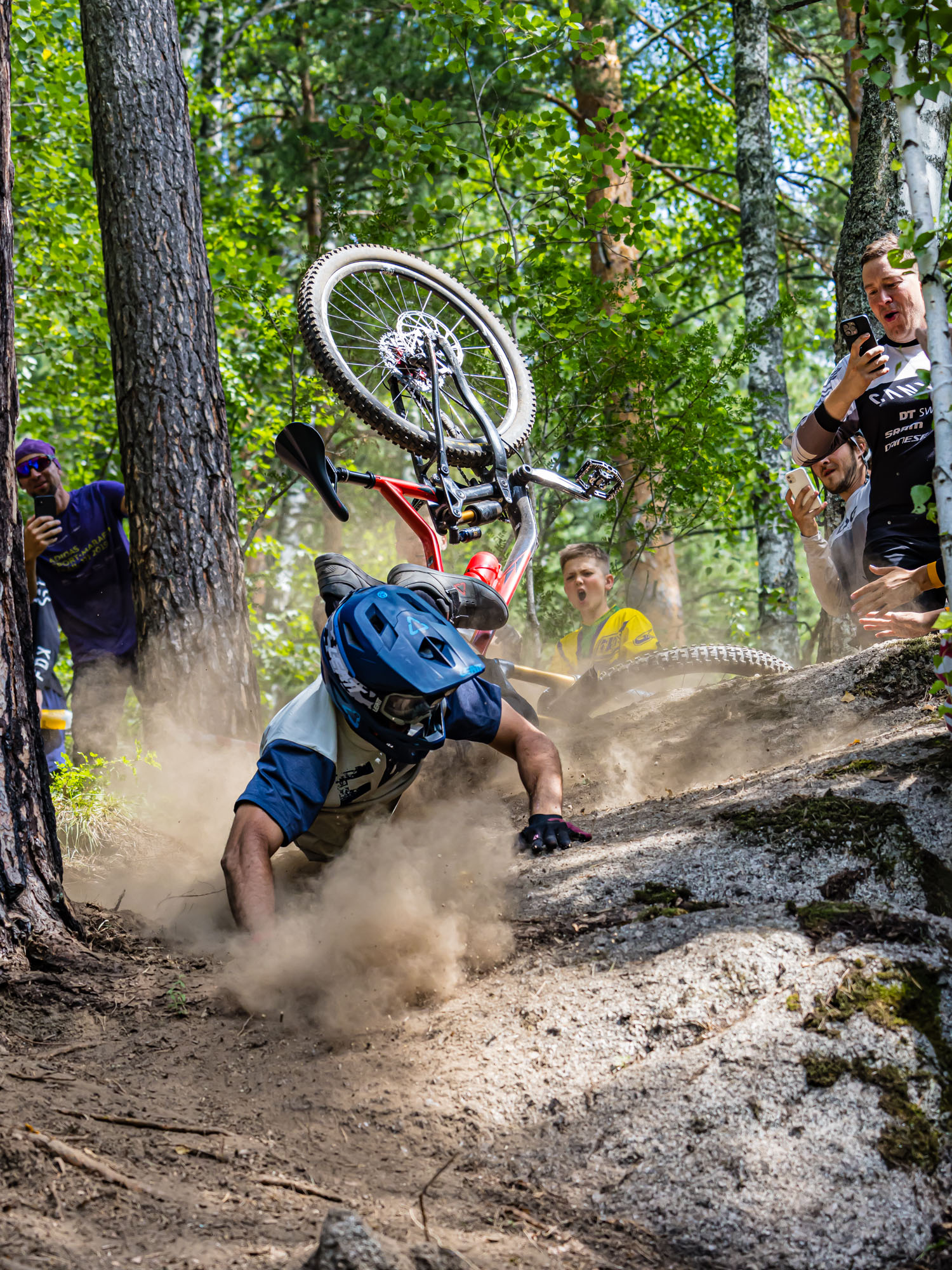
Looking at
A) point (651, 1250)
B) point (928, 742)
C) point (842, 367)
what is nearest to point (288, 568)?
point (842, 367)

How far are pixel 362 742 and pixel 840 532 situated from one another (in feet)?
8.77

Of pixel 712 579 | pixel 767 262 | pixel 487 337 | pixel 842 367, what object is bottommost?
pixel 712 579

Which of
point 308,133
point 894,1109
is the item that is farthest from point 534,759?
point 308,133

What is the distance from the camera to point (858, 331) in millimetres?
3979

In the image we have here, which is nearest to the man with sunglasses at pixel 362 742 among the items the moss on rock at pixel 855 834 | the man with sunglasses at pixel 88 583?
the moss on rock at pixel 855 834

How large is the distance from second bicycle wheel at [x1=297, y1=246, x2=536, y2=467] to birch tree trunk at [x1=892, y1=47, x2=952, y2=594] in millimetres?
2323

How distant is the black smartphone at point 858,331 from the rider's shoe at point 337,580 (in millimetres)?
2188

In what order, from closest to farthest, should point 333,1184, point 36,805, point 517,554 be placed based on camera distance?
point 333,1184 < point 36,805 < point 517,554

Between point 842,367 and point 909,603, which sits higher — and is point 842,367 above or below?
above

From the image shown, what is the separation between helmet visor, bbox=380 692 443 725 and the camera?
293 centimetres

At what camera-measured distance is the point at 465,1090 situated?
209cm

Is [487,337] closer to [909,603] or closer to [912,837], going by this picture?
[909,603]

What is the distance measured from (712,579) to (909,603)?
989 inches

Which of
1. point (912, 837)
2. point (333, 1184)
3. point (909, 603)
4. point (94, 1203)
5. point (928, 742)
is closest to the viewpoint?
point (94, 1203)
